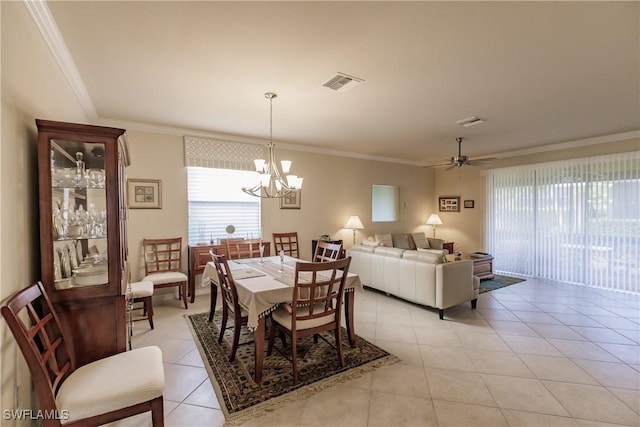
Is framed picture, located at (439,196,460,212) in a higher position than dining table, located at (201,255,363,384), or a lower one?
higher

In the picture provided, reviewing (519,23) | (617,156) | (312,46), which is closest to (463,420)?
(519,23)

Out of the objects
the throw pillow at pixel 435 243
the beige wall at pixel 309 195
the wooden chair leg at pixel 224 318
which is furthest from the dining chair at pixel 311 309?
the throw pillow at pixel 435 243

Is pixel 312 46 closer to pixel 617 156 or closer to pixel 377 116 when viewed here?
pixel 377 116

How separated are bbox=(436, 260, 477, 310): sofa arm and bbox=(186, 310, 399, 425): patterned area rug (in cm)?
127

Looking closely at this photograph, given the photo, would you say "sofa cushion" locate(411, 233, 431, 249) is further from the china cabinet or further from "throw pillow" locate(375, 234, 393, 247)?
the china cabinet

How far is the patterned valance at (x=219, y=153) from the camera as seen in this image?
4508 mm

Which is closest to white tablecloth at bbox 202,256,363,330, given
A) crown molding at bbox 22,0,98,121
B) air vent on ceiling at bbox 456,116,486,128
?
crown molding at bbox 22,0,98,121

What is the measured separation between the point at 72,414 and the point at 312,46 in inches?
104

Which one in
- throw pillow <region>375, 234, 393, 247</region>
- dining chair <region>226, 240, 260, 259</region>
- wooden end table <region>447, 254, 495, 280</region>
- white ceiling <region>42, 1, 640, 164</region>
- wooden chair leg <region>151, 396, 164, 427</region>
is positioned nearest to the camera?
wooden chair leg <region>151, 396, 164, 427</region>

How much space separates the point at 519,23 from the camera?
1944 millimetres

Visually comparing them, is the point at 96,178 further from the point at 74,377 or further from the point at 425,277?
the point at 425,277

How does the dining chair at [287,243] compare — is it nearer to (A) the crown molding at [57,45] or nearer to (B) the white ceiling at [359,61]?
(B) the white ceiling at [359,61]

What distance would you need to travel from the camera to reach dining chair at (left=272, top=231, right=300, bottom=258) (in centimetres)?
524

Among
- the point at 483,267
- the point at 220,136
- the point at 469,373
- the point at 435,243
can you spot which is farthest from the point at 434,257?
the point at 220,136
